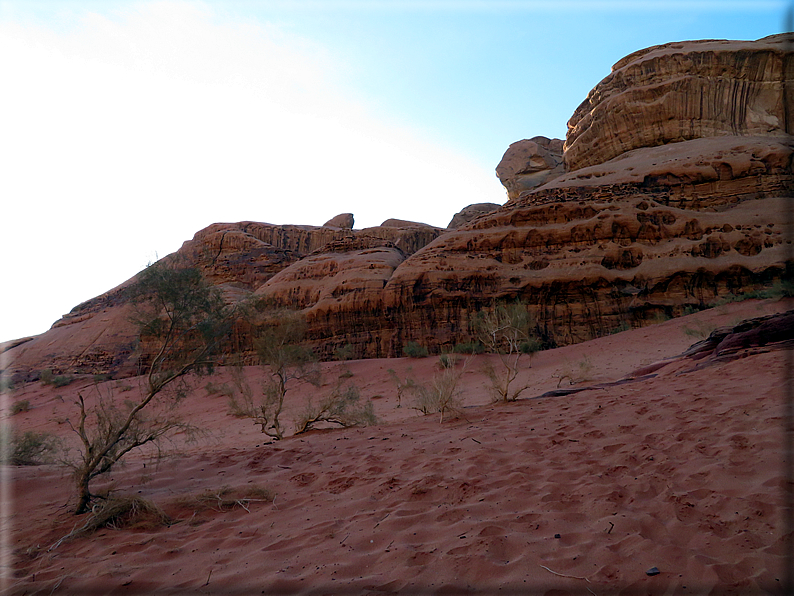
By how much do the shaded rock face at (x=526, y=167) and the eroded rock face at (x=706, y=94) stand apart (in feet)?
Result: 52.3

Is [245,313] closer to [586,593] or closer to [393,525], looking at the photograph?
[393,525]

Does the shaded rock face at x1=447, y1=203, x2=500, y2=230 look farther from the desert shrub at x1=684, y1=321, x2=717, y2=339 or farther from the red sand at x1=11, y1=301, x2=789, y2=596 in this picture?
the red sand at x1=11, y1=301, x2=789, y2=596

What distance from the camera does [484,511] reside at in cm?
345

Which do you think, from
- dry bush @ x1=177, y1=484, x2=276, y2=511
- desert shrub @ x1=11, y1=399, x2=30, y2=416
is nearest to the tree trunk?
dry bush @ x1=177, y1=484, x2=276, y2=511

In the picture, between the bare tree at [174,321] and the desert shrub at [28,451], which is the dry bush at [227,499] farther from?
the desert shrub at [28,451]

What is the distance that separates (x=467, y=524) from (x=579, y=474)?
4.51ft

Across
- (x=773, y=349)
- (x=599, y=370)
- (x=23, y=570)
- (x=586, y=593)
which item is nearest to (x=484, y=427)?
(x=586, y=593)

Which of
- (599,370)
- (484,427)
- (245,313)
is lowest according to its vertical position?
(599,370)

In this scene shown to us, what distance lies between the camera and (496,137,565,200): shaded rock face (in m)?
50.9

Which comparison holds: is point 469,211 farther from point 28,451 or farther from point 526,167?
point 28,451

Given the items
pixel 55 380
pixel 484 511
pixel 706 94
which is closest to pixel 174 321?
pixel 484 511

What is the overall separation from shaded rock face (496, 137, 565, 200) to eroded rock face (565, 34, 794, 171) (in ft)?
52.3

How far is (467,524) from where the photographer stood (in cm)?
321

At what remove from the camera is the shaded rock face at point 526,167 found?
5094 cm
